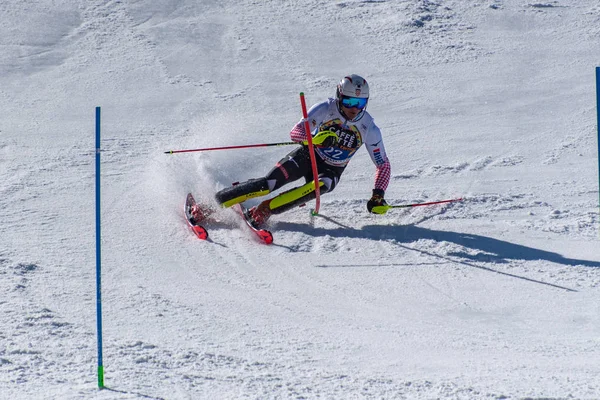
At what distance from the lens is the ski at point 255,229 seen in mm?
7859

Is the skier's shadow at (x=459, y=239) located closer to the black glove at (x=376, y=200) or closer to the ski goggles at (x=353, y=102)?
the black glove at (x=376, y=200)

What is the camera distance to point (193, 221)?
8.13 metres

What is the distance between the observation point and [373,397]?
Answer: 505 centimetres

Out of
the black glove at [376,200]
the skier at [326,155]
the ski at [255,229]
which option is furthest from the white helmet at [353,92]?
the ski at [255,229]

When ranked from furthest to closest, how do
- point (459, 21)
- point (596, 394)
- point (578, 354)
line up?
1. point (459, 21)
2. point (578, 354)
3. point (596, 394)

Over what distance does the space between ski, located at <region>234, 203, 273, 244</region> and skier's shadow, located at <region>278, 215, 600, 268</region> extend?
0.32 metres

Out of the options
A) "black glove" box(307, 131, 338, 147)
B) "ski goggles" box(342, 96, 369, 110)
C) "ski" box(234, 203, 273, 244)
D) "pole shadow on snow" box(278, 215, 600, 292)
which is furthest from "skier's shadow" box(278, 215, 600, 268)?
"ski goggles" box(342, 96, 369, 110)

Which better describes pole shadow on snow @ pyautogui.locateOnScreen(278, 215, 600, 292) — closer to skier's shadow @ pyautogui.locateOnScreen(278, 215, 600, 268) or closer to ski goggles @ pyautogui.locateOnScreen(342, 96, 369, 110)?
skier's shadow @ pyautogui.locateOnScreen(278, 215, 600, 268)

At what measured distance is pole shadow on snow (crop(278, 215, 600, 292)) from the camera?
751 cm

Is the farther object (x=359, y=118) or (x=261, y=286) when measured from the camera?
(x=359, y=118)

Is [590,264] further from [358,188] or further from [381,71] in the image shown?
[381,71]

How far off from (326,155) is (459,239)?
1.54 metres

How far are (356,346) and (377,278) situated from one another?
137 cm

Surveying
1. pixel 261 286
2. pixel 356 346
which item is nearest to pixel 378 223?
pixel 261 286
